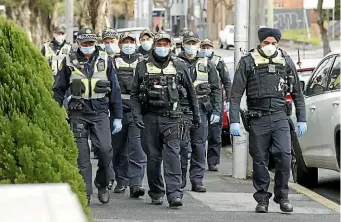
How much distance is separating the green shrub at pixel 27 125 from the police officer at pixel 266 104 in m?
3.39

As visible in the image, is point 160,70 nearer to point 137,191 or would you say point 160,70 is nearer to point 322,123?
point 137,191

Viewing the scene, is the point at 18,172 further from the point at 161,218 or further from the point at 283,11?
the point at 283,11

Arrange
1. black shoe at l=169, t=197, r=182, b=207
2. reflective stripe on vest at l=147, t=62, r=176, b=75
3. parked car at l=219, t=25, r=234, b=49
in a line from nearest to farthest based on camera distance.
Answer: black shoe at l=169, t=197, r=182, b=207, reflective stripe on vest at l=147, t=62, r=176, b=75, parked car at l=219, t=25, r=234, b=49

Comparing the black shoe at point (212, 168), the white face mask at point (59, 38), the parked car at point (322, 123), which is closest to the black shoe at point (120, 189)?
the parked car at point (322, 123)

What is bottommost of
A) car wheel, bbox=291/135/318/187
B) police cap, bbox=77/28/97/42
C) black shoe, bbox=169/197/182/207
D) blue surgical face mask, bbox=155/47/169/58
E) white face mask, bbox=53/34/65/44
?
car wheel, bbox=291/135/318/187

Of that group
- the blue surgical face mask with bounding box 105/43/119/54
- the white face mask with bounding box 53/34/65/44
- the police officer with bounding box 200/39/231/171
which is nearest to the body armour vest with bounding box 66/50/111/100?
the blue surgical face mask with bounding box 105/43/119/54

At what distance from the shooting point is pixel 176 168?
9.19 m

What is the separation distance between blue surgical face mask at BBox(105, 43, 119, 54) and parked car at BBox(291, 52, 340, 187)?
7.74 ft

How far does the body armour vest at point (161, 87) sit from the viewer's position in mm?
9125

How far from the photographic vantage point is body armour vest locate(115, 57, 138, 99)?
34.3 feet

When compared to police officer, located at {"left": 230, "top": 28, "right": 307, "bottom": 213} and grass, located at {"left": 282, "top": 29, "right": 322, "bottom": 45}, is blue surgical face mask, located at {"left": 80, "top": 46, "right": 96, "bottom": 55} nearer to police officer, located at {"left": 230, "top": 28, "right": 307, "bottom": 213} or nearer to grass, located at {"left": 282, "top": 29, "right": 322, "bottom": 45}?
police officer, located at {"left": 230, "top": 28, "right": 307, "bottom": 213}

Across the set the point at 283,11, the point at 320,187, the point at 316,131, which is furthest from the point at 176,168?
the point at 283,11

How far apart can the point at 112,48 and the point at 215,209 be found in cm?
289

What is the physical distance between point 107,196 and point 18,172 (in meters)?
4.02
